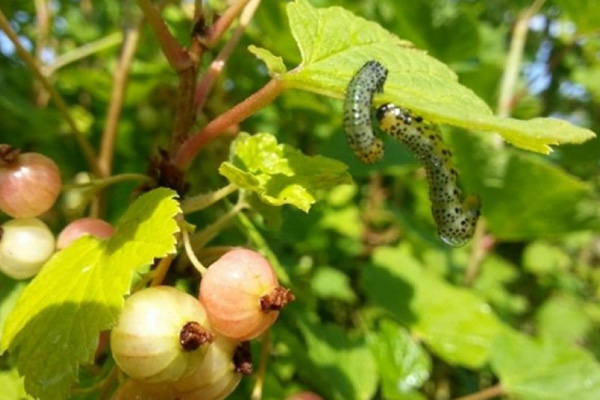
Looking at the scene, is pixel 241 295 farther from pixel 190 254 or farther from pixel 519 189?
pixel 519 189

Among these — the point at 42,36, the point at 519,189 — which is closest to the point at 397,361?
the point at 519,189

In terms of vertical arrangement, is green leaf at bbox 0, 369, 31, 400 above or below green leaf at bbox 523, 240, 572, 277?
above

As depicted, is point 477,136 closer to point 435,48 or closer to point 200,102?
point 435,48

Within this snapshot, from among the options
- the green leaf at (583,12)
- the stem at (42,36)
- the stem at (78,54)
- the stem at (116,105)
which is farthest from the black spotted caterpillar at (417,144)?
the stem at (42,36)

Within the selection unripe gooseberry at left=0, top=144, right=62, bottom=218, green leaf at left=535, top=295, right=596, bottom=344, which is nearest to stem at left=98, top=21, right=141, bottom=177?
unripe gooseberry at left=0, top=144, right=62, bottom=218

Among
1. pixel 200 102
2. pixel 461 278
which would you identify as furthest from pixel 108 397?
pixel 461 278

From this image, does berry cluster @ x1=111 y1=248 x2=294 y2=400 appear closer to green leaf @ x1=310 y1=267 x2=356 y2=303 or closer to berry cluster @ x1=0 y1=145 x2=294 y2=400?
berry cluster @ x1=0 y1=145 x2=294 y2=400
